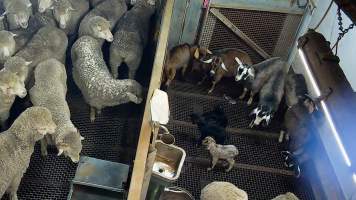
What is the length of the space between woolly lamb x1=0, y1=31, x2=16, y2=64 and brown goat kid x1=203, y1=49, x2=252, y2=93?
2.79 metres

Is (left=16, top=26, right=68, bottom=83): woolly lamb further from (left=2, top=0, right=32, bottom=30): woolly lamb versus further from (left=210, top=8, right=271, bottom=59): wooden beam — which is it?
(left=210, top=8, right=271, bottom=59): wooden beam

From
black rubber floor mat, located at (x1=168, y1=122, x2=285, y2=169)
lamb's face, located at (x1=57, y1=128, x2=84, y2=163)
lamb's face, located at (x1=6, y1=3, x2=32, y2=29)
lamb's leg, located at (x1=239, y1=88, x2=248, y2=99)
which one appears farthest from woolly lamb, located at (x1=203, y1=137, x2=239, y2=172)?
lamb's face, located at (x1=6, y1=3, x2=32, y2=29)

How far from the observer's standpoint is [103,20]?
18.7 ft

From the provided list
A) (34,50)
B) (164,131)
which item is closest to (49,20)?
(34,50)

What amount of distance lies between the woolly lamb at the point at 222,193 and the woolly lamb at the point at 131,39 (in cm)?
215

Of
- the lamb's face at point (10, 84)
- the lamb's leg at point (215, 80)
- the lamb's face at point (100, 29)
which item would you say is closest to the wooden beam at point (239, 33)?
the lamb's leg at point (215, 80)

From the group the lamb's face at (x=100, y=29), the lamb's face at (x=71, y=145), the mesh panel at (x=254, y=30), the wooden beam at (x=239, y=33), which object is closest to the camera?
Answer: the lamb's face at (x=71, y=145)

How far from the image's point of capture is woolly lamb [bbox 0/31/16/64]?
5.00 metres

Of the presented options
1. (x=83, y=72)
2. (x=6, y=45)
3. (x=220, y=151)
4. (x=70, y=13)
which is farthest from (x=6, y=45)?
(x=220, y=151)

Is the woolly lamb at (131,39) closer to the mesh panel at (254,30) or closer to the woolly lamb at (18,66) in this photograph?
the mesh panel at (254,30)

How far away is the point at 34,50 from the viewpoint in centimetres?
525

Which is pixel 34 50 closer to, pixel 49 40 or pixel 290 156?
pixel 49 40

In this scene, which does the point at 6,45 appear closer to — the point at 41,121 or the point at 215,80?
the point at 41,121

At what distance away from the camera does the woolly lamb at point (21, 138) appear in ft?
13.1
